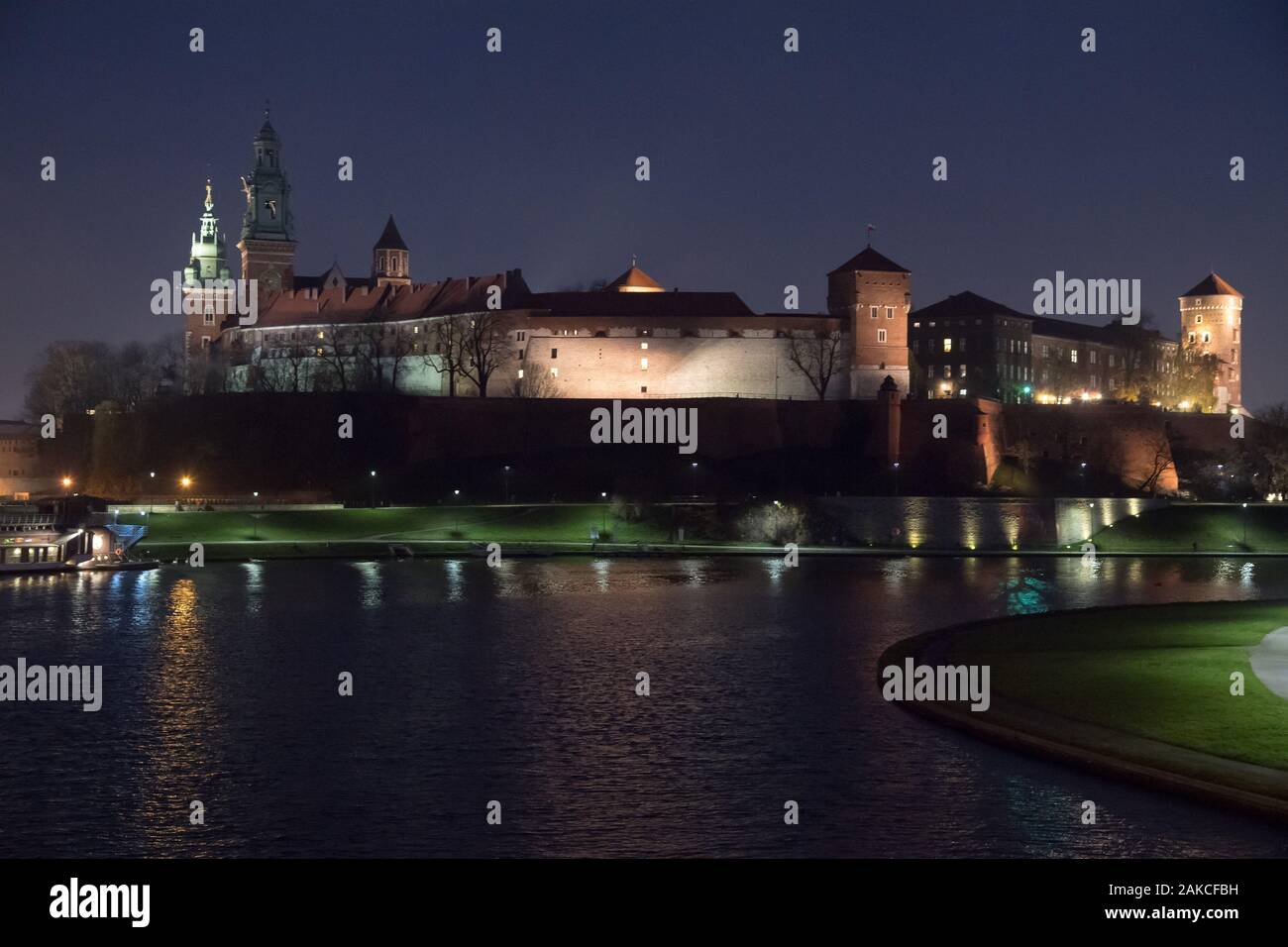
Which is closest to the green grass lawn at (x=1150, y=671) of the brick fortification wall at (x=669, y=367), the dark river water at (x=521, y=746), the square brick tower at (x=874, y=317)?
the dark river water at (x=521, y=746)

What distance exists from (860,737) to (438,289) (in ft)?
229

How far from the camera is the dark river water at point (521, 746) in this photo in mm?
11875

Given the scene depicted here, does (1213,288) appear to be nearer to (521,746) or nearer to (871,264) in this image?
(871,264)

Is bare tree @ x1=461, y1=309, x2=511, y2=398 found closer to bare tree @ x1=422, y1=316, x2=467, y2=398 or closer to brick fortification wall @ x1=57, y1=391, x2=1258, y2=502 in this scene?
bare tree @ x1=422, y1=316, x2=467, y2=398

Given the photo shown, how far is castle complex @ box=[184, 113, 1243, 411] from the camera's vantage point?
74312mm

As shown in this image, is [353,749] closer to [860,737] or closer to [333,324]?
[860,737]

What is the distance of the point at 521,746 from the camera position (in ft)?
50.9

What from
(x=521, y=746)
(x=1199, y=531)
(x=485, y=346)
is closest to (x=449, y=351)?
(x=485, y=346)

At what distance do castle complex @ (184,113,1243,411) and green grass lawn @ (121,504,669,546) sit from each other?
868 inches

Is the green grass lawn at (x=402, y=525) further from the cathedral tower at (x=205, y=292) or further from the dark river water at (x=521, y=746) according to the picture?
the cathedral tower at (x=205, y=292)

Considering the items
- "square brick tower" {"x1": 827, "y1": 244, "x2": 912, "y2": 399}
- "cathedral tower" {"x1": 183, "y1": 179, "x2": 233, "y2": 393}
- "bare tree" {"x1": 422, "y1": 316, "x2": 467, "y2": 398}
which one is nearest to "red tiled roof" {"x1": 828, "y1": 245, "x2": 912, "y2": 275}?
"square brick tower" {"x1": 827, "y1": 244, "x2": 912, "y2": 399}

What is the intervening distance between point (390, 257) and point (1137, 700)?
8658 cm

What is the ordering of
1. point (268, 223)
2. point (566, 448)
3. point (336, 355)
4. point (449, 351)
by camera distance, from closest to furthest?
point (566, 448)
point (449, 351)
point (336, 355)
point (268, 223)
